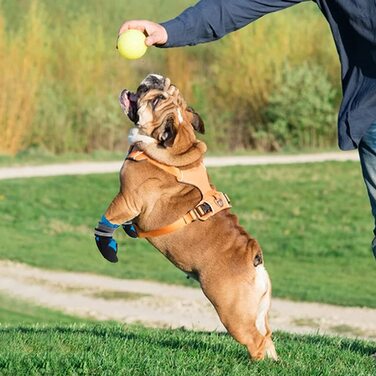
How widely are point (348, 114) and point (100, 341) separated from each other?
6.54 feet

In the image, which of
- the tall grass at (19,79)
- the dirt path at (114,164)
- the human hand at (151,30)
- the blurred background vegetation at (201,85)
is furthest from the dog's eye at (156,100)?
the blurred background vegetation at (201,85)

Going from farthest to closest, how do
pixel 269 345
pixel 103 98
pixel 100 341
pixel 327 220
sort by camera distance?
pixel 103 98 → pixel 327 220 → pixel 100 341 → pixel 269 345

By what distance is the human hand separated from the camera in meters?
5.14

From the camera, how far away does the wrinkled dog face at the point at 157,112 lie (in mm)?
5355

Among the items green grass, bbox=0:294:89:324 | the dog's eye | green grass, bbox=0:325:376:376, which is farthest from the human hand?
green grass, bbox=0:294:89:324

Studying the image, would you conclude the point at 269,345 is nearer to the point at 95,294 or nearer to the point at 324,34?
the point at 95,294

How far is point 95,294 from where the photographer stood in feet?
44.0

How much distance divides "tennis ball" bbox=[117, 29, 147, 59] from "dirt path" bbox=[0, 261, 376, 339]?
229 inches

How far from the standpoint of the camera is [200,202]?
530 cm

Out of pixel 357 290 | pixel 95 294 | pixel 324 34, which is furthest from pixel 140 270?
pixel 324 34

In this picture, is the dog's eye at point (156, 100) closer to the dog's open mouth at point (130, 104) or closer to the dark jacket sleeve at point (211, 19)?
the dog's open mouth at point (130, 104)

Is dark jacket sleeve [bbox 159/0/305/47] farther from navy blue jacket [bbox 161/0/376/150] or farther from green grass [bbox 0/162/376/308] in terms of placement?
green grass [bbox 0/162/376/308]

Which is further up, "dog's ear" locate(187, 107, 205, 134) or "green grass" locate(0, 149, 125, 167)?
"dog's ear" locate(187, 107, 205, 134)

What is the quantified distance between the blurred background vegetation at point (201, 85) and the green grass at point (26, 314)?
1303cm
